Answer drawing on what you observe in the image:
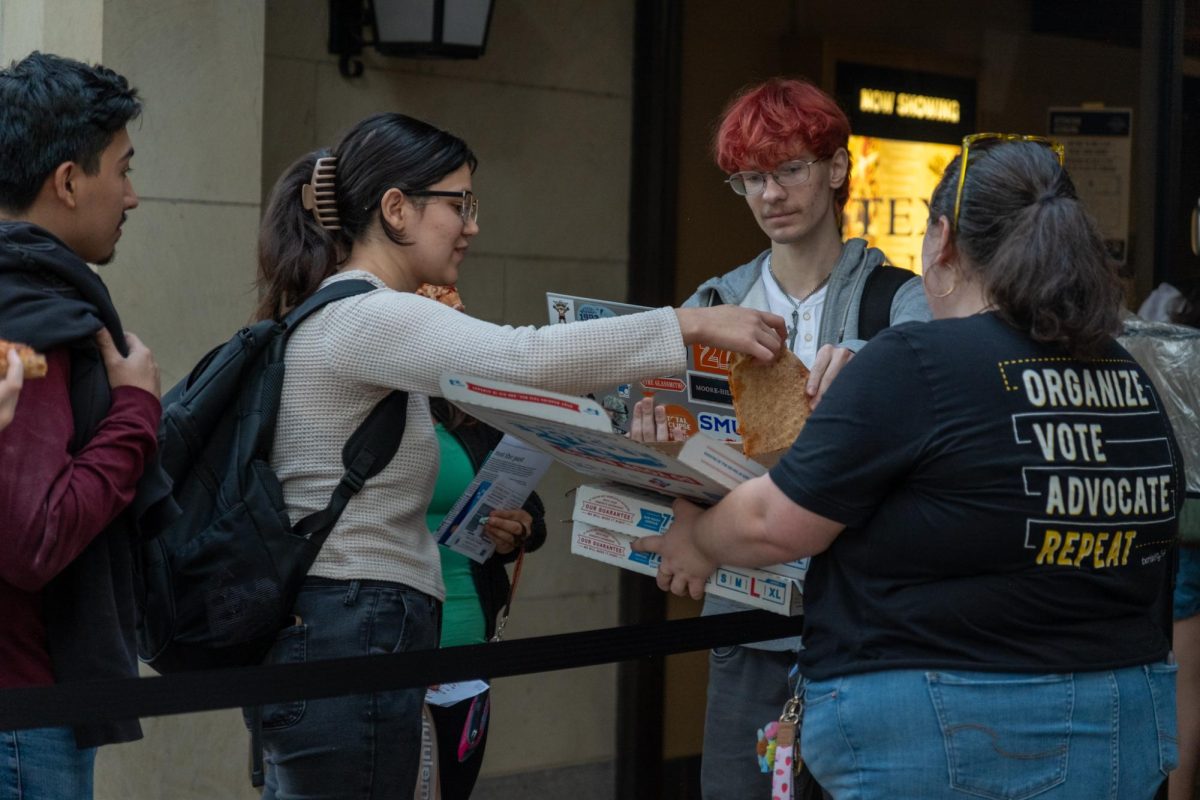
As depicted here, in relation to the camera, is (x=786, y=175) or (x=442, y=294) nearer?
(x=786, y=175)

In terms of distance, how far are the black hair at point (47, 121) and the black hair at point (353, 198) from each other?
0.47 metres

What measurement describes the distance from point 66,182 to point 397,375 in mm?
597

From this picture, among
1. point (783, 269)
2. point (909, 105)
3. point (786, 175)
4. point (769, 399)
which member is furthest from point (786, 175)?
point (909, 105)

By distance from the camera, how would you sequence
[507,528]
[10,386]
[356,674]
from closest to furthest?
[10,386] < [356,674] < [507,528]

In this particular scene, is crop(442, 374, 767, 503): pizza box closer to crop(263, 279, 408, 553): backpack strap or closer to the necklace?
crop(263, 279, 408, 553): backpack strap

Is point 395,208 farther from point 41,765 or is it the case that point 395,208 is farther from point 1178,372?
point 1178,372

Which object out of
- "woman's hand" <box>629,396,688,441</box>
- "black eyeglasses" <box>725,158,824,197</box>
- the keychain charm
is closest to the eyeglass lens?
"black eyeglasses" <box>725,158,824,197</box>

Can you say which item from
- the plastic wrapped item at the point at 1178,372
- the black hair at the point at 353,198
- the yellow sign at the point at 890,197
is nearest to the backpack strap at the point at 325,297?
the black hair at the point at 353,198

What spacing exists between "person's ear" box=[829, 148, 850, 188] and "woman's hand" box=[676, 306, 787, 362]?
2.79ft

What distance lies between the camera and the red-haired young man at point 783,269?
3297mm

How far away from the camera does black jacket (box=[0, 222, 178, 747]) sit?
226 cm

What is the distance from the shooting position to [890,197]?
207 inches

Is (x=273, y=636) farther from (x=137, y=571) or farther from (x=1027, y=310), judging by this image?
(x=1027, y=310)

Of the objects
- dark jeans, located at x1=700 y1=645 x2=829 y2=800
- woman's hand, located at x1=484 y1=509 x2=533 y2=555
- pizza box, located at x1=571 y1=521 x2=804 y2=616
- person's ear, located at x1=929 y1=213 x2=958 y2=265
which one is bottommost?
dark jeans, located at x1=700 y1=645 x2=829 y2=800
